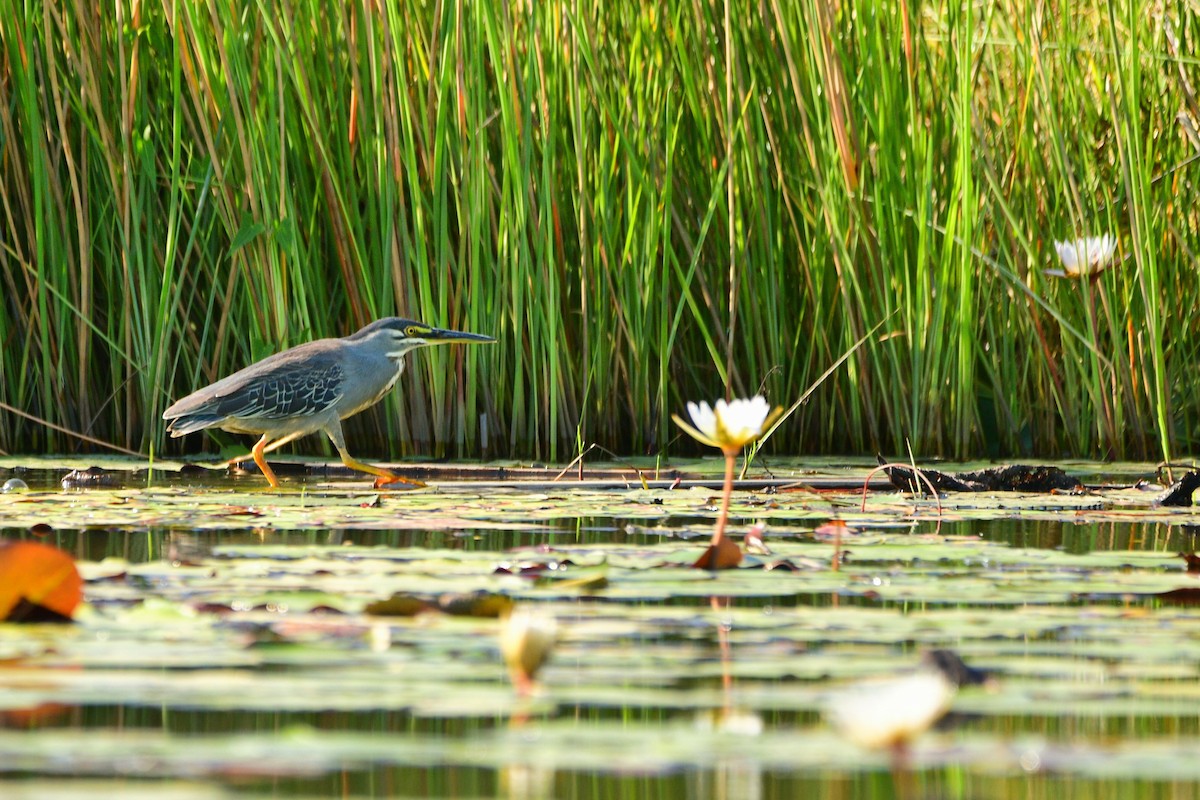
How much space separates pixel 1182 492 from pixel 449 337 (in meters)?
2.36

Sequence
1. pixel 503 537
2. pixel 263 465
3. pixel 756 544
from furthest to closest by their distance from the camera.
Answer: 1. pixel 263 465
2. pixel 503 537
3. pixel 756 544

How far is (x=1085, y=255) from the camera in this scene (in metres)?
5.38

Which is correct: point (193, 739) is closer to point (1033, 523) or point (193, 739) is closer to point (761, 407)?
point (761, 407)

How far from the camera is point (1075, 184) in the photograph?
545 cm

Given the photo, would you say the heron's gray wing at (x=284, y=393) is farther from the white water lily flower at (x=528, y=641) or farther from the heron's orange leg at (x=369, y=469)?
the white water lily flower at (x=528, y=641)

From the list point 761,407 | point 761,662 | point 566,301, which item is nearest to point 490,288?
point 566,301

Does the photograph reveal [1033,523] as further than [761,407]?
Yes

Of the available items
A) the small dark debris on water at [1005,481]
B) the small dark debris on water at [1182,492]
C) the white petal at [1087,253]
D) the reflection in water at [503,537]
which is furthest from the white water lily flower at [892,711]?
the white petal at [1087,253]

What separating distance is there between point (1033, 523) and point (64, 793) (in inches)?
112

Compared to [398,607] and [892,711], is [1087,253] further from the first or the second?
[892,711]

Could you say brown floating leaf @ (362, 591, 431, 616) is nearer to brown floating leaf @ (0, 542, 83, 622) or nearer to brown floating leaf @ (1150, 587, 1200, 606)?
brown floating leaf @ (0, 542, 83, 622)

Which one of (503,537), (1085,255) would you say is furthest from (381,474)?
(1085,255)

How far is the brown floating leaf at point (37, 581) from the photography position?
2146mm

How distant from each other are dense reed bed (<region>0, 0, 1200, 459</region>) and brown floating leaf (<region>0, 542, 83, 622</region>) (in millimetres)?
3220
